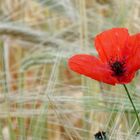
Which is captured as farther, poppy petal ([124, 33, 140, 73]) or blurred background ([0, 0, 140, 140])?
blurred background ([0, 0, 140, 140])

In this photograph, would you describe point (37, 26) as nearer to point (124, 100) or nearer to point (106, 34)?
point (124, 100)

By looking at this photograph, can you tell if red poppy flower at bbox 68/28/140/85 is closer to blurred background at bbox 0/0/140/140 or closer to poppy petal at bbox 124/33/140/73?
poppy petal at bbox 124/33/140/73

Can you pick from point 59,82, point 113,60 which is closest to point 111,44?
point 113,60

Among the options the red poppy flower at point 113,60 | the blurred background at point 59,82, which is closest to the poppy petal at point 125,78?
the red poppy flower at point 113,60

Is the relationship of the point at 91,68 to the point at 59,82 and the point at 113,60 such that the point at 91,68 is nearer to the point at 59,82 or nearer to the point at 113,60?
the point at 113,60

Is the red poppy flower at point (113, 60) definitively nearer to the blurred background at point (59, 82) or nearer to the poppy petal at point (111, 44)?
the poppy petal at point (111, 44)

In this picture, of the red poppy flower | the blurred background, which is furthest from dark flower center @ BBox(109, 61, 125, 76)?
the blurred background

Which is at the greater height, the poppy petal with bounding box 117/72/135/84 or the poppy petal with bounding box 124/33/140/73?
the poppy petal with bounding box 124/33/140/73
